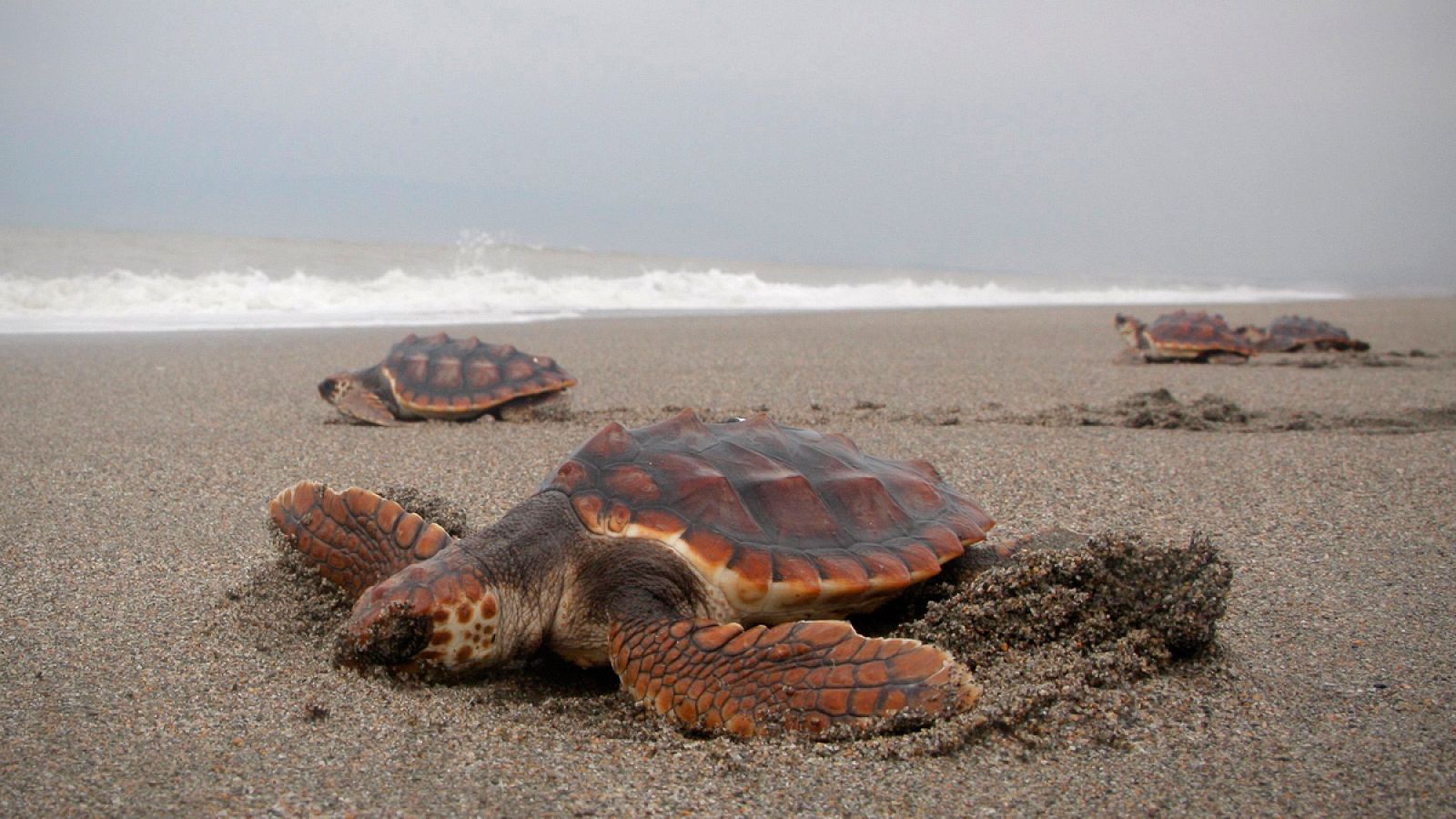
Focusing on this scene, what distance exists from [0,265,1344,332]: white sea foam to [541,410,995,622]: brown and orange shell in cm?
1163

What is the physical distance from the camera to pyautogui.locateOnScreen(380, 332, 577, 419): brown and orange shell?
256 inches

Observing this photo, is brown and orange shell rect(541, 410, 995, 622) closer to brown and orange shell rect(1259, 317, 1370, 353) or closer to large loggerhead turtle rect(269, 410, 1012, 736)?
large loggerhead turtle rect(269, 410, 1012, 736)

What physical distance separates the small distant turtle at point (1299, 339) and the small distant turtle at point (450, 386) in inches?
321

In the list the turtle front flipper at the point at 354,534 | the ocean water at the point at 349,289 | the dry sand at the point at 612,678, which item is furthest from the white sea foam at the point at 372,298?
the turtle front flipper at the point at 354,534

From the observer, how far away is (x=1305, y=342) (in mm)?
10969

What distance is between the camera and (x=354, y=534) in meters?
2.71

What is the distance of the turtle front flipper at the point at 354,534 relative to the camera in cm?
264

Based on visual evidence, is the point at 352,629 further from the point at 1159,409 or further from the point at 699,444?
the point at 1159,409

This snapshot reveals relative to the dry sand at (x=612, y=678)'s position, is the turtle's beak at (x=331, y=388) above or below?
above

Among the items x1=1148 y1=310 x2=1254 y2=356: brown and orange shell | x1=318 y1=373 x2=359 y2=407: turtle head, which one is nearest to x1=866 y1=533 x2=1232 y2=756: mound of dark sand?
x1=318 y1=373 x2=359 y2=407: turtle head

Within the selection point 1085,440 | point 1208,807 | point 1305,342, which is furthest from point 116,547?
point 1305,342

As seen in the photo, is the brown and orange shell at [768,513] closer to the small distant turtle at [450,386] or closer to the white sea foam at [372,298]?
the small distant turtle at [450,386]

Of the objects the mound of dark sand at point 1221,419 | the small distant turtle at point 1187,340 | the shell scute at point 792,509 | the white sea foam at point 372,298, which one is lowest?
the mound of dark sand at point 1221,419

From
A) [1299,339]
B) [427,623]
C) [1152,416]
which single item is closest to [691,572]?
[427,623]
